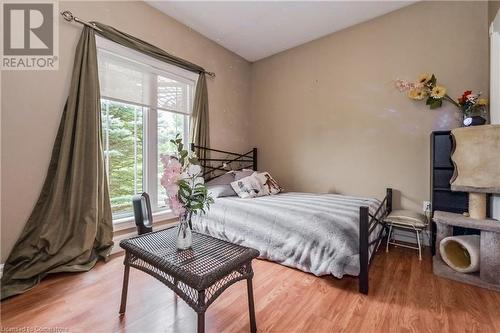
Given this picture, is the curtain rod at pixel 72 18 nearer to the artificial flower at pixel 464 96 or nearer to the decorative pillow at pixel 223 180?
the decorative pillow at pixel 223 180

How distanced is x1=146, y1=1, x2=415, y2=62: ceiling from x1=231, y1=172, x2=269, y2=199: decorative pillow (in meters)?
2.03

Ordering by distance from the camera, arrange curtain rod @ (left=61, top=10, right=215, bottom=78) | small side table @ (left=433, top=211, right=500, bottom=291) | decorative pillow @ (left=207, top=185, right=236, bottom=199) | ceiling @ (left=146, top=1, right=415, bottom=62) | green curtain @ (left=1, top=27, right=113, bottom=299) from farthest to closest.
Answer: decorative pillow @ (left=207, top=185, right=236, bottom=199), ceiling @ (left=146, top=1, right=415, bottom=62), curtain rod @ (left=61, top=10, right=215, bottom=78), green curtain @ (left=1, top=27, right=113, bottom=299), small side table @ (left=433, top=211, right=500, bottom=291)

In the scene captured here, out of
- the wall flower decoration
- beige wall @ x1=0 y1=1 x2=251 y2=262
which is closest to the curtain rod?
beige wall @ x1=0 y1=1 x2=251 y2=262

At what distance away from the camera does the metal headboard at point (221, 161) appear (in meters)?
3.28

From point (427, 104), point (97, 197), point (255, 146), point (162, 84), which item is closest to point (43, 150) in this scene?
point (97, 197)

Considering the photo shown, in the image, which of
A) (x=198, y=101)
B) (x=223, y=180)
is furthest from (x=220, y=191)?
(x=198, y=101)

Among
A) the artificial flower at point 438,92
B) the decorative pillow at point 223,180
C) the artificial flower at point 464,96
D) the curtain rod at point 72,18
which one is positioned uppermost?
the curtain rod at point 72,18

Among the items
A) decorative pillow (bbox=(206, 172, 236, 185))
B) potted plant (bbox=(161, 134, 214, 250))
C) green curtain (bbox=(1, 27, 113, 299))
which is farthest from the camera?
decorative pillow (bbox=(206, 172, 236, 185))

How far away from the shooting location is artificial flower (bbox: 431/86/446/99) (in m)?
2.43

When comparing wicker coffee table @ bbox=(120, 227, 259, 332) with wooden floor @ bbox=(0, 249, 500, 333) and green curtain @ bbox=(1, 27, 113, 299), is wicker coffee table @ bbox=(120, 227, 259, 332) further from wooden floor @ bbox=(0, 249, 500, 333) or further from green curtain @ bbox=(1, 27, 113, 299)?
green curtain @ bbox=(1, 27, 113, 299)

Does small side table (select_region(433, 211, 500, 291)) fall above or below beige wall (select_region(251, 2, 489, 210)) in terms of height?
below

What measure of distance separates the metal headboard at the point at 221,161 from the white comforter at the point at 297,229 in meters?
0.85

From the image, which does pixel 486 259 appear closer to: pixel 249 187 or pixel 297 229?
pixel 297 229

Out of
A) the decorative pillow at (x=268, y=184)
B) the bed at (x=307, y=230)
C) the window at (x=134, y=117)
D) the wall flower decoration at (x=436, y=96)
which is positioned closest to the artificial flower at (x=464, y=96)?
the wall flower decoration at (x=436, y=96)
